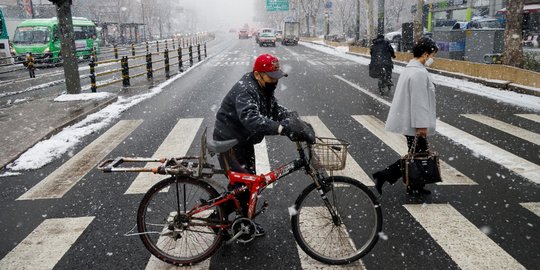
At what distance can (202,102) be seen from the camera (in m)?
12.1

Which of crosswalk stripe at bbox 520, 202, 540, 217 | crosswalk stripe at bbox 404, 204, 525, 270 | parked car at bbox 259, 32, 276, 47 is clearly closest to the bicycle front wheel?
crosswalk stripe at bbox 404, 204, 525, 270

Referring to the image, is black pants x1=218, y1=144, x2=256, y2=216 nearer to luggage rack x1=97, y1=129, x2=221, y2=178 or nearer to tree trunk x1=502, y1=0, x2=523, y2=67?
luggage rack x1=97, y1=129, x2=221, y2=178

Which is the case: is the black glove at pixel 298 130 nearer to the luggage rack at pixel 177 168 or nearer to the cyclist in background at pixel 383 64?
the luggage rack at pixel 177 168

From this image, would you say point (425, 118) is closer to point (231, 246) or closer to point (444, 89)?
point (231, 246)

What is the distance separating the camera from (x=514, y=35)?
47.9 ft

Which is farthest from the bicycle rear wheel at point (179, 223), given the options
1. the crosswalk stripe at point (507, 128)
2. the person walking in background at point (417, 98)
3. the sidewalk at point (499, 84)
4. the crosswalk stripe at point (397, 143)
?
the sidewalk at point (499, 84)

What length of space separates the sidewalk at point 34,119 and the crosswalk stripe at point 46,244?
2.67m

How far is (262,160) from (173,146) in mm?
1804

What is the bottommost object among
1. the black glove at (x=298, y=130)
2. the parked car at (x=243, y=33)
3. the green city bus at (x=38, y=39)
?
the black glove at (x=298, y=130)

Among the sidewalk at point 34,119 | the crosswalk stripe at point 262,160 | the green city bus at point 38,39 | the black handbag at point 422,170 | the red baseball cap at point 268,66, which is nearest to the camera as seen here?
the red baseball cap at point 268,66

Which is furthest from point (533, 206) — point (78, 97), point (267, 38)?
point (267, 38)

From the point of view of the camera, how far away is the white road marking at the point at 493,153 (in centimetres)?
581

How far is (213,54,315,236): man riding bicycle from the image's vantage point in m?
3.18

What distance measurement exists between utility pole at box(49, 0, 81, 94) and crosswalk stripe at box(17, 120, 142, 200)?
419cm
